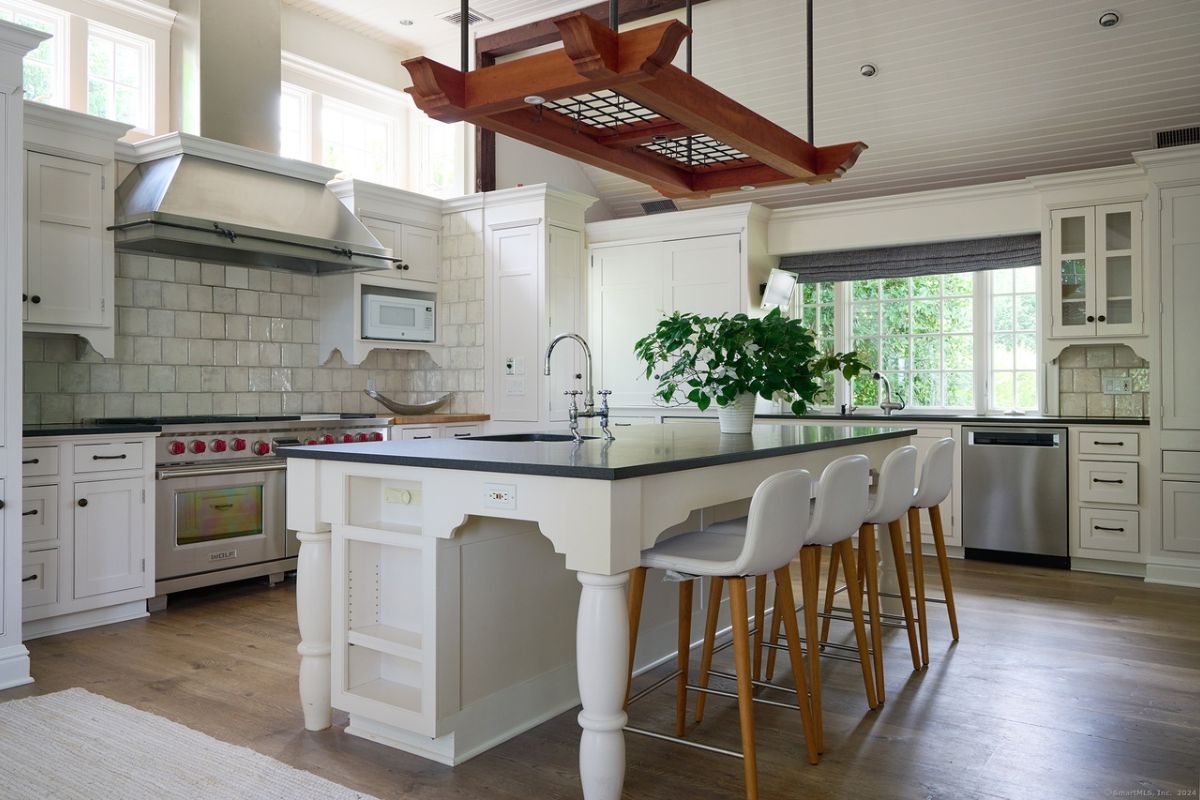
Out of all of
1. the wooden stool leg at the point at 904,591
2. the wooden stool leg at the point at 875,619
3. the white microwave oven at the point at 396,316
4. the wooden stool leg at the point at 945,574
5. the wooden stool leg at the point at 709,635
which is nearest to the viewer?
the wooden stool leg at the point at 709,635

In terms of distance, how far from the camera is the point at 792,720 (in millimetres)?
2887

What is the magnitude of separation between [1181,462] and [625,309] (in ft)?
12.4

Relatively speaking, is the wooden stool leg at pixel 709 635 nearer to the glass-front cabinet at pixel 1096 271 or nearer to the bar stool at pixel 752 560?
the bar stool at pixel 752 560

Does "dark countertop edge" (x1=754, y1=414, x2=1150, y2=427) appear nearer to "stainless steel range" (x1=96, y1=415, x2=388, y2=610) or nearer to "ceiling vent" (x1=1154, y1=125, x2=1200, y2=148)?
"ceiling vent" (x1=1154, y1=125, x2=1200, y2=148)

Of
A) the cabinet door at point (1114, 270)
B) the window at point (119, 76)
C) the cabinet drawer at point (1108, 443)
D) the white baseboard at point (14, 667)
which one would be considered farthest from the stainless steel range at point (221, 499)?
the cabinet door at point (1114, 270)

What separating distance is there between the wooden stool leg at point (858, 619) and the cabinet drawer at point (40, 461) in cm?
329

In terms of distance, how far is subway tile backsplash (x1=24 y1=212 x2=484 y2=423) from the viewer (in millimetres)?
4605

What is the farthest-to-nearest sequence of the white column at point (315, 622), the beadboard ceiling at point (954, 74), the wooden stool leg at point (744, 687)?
the beadboard ceiling at point (954, 74) < the white column at point (315, 622) < the wooden stool leg at point (744, 687)

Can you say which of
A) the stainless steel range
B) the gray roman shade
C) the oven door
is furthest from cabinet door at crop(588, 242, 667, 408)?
the oven door

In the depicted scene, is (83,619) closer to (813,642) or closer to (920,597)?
(813,642)

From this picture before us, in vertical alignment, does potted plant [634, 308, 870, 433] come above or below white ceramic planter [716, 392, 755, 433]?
above

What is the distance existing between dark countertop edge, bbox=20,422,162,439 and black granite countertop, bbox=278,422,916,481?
172 cm

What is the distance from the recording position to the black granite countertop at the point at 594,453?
219 centimetres

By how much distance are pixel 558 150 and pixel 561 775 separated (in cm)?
202
